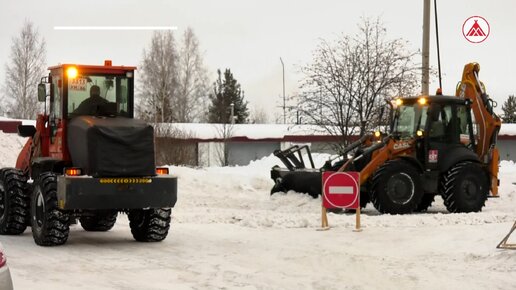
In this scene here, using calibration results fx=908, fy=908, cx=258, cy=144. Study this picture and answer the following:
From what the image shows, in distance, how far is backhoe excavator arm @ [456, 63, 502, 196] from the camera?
21938mm

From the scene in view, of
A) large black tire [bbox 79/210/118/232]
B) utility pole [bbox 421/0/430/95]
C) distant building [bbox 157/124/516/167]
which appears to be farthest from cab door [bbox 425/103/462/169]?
distant building [bbox 157/124/516/167]

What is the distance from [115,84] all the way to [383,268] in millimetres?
5890

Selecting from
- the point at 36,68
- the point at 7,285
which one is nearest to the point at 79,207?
the point at 7,285

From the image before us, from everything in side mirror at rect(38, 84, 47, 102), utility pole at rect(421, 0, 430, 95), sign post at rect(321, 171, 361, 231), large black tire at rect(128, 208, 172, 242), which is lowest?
large black tire at rect(128, 208, 172, 242)

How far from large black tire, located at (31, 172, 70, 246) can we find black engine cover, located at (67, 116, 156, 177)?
584 mm

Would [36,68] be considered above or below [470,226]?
above

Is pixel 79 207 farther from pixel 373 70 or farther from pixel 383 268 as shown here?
pixel 373 70

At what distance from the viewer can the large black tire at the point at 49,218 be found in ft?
45.9

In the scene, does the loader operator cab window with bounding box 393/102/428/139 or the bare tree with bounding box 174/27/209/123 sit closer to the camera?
the loader operator cab window with bounding box 393/102/428/139

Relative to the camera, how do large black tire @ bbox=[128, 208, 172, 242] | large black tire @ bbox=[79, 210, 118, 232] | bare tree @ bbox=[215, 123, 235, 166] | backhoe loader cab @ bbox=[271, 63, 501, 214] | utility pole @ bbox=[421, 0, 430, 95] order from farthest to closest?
A: bare tree @ bbox=[215, 123, 235, 166] → utility pole @ bbox=[421, 0, 430, 95] → backhoe loader cab @ bbox=[271, 63, 501, 214] → large black tire @ bbox=[79, 210, 118, 232] → large black tire @ bbox=[128, 208, 172, 242]

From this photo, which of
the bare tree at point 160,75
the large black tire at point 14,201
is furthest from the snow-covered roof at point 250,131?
the large black tire at point 14,201

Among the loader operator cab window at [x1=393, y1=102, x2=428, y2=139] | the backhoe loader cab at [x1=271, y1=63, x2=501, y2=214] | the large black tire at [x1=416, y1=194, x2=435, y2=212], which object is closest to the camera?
the backhoe loader cab at [x1=271, y1=63, x2=501, y2=214]

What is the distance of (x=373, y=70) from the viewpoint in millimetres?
31234

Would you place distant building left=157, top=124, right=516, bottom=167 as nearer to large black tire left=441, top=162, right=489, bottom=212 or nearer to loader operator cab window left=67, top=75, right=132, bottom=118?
large black tire left=441, top=162, right=489, bottom=212
